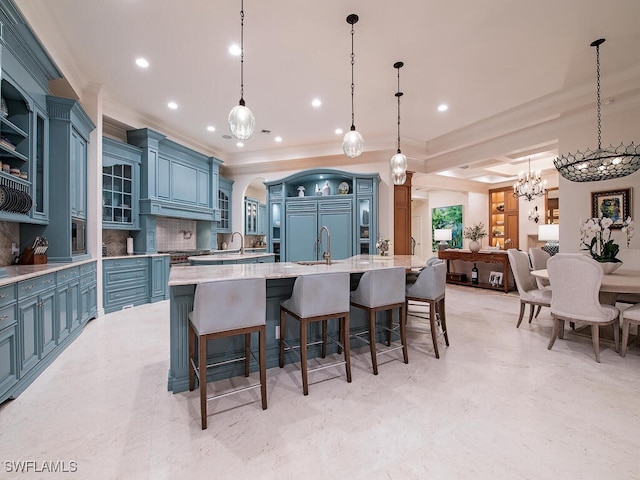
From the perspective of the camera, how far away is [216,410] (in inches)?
78.5

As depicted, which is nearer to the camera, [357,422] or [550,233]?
[357,422]

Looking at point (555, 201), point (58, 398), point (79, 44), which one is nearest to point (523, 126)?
point (555, 201)

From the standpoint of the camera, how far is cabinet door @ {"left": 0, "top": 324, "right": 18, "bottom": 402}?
2.00 metres

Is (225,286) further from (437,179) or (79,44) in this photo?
(437,179)

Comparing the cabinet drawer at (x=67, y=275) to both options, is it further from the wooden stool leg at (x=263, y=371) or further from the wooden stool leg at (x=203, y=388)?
the wooden stool leg at (x=263, y=371)

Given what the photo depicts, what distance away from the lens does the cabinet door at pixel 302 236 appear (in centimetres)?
626

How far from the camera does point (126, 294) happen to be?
464cm

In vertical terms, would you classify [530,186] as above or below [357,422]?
above

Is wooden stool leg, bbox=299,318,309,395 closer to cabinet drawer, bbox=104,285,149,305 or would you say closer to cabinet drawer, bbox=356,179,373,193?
cabinet drawer, bbox=104,285,149,305

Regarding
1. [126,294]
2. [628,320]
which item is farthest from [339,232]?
[628,320]

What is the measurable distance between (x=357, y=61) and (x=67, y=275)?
3990mm

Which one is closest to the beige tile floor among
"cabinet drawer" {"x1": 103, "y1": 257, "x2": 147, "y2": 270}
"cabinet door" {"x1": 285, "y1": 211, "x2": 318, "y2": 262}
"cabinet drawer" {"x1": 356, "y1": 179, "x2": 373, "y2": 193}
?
"cabinet drawer" {"x1": 103, "y1": 257, "x2": 147, "y2": 270}

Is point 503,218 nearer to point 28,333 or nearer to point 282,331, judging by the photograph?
point 282,331

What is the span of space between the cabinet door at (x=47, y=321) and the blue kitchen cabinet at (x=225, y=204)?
14.5 feet
